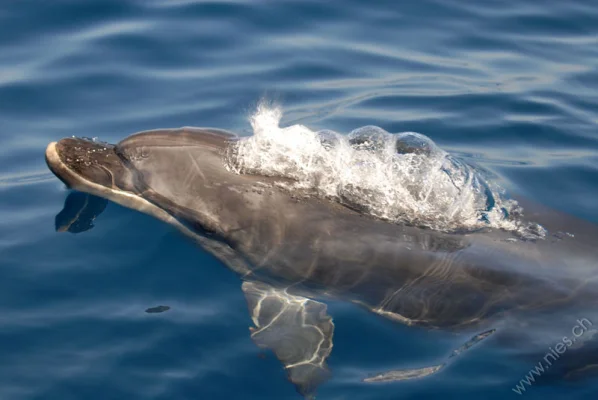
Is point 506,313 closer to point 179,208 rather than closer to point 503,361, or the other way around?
point 503,361

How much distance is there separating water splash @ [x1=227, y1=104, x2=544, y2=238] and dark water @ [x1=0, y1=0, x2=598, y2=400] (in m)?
1.14

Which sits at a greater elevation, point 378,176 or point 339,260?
point 378,176

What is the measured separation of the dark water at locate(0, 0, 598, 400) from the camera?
6938mm

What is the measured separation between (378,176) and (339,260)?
1.10m

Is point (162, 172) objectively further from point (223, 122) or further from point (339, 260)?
point (223, 122)

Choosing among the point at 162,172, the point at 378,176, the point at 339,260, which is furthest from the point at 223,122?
the point at 339,260

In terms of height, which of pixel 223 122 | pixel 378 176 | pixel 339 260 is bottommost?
pixel 223 122

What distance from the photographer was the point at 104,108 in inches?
467

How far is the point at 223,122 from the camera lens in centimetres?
1167

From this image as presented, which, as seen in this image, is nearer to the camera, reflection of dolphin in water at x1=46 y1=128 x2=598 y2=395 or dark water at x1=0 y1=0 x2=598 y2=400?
dark water at x1=0 y1=0 x2=598 y2=400

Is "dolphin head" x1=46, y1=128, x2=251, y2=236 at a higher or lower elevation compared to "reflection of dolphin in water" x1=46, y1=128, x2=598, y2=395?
higher

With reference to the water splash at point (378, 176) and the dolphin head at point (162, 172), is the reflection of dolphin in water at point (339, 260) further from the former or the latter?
the water splash at point (378, 176)

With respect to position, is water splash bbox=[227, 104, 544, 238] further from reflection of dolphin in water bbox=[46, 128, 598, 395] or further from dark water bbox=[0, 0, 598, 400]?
dark water bbox=[0, 0, 598, 400]

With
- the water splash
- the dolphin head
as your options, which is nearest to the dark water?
the dolphin head
